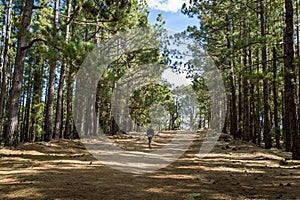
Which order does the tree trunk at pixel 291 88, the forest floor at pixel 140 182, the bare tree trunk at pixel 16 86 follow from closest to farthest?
the forest floor at pixel 140 182 < the tree trunk at pixel 291 88 < the bare tree trunk at pixel 16 86

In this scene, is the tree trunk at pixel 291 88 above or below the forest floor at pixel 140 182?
above

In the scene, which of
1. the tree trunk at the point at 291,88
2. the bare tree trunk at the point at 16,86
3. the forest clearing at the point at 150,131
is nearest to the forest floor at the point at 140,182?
the forest clearing at the point at 150,131

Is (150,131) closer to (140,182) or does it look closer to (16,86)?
(16,86)

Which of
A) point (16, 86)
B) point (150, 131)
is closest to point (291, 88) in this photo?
point (150, 131)

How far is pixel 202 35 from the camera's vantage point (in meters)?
22.4

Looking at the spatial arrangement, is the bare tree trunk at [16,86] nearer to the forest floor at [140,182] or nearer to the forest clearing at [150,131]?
the forest clearing at [150,131]

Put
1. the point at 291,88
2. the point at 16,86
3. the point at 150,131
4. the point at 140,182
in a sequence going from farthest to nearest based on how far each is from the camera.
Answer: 1. the point at 150,131
2. the point at 16,86
3. the point at 291,88
4. the point at 140,182

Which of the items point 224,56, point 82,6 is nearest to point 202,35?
point 224,56

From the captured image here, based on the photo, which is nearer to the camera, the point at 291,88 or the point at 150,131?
the point at 291,88

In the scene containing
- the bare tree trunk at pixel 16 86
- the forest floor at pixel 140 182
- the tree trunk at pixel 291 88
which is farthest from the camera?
the bare tree trunk at pixel 16 86

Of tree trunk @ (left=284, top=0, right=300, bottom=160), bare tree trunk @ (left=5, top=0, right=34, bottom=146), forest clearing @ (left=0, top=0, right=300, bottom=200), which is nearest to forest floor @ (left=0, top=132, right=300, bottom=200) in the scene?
forest clearing @ (left=0, top=0, right=300, bottom=200)

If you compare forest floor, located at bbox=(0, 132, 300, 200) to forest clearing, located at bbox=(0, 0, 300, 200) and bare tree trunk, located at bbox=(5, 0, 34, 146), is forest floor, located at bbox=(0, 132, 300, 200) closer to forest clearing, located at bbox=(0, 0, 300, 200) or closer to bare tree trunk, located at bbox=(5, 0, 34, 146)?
forest clearing, located at bbox=(0, 0, 300, 200)

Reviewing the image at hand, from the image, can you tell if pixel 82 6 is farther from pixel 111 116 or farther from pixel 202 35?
pixel 111 116

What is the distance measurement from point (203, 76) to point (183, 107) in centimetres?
4200
